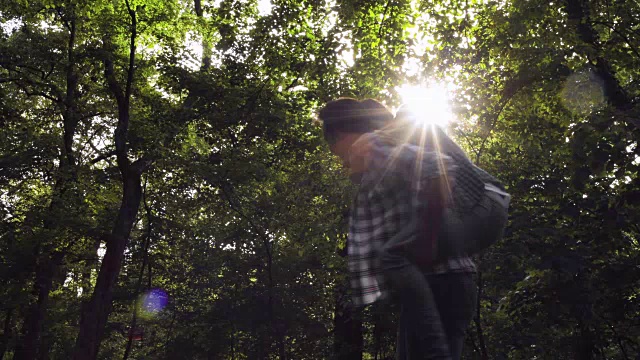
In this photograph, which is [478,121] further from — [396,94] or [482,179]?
[482,179]

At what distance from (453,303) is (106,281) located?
1157 cm

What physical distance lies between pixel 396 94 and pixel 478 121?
1633 mm

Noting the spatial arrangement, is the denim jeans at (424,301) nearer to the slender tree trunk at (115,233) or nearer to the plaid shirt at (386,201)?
the plaid shirt at (386,201)

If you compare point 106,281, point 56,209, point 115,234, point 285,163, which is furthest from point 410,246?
point 56,209

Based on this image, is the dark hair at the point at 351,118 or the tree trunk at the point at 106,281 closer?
the dark hair at the point at 351,118

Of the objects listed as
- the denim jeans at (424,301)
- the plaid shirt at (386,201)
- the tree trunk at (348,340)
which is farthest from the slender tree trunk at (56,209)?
the denim jeans at (424,301)

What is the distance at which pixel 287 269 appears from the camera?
1662 centimetres

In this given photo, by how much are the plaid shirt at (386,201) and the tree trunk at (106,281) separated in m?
10.9

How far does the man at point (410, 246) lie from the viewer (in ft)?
5.86

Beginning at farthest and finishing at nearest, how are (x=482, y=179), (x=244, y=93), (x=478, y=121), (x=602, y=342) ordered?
(x=244, y=93)
(x=478, y=121)
(x=602, y=342)
(x=482, y=179)

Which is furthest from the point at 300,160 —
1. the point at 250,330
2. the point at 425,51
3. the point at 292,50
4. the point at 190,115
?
the point at 250,330

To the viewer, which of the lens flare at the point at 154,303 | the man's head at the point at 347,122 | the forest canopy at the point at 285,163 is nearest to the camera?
the man's head at the point at 347,122

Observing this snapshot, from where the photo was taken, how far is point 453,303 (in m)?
1.87

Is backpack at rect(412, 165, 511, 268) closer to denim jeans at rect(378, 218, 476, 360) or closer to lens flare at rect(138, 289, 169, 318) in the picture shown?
denim jeans at rect(378, 218, 476, 360)
